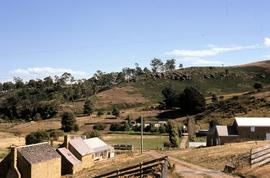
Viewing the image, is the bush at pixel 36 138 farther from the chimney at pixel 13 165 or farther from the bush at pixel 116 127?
the chimney at pixel 13 165

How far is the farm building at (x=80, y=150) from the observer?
57.5m

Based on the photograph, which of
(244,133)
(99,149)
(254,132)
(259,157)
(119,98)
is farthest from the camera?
(119,98)

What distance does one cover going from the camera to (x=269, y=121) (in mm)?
78062

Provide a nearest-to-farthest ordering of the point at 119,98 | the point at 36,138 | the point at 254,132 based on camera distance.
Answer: the point at 254,132
the point at 36,138
the point at 119,98

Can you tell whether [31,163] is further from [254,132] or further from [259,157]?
[254,132]

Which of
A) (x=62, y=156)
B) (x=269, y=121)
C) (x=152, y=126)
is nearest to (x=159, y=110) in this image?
(x=152, y=126)

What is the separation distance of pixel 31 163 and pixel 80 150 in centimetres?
1245

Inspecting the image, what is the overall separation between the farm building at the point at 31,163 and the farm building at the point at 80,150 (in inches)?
207

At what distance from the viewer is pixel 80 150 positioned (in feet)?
191

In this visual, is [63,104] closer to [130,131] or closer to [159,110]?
[159,110]

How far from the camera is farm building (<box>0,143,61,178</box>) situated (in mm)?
46562

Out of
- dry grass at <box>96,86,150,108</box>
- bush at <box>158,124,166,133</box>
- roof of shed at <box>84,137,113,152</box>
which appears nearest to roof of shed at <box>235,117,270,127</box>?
roof of shed at <box>84,137,113,152</box>

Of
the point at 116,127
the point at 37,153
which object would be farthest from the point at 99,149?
the point at 116,127

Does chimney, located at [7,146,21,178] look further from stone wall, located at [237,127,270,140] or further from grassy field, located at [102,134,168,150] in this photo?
grassy field, located at [102,134,168,150]
